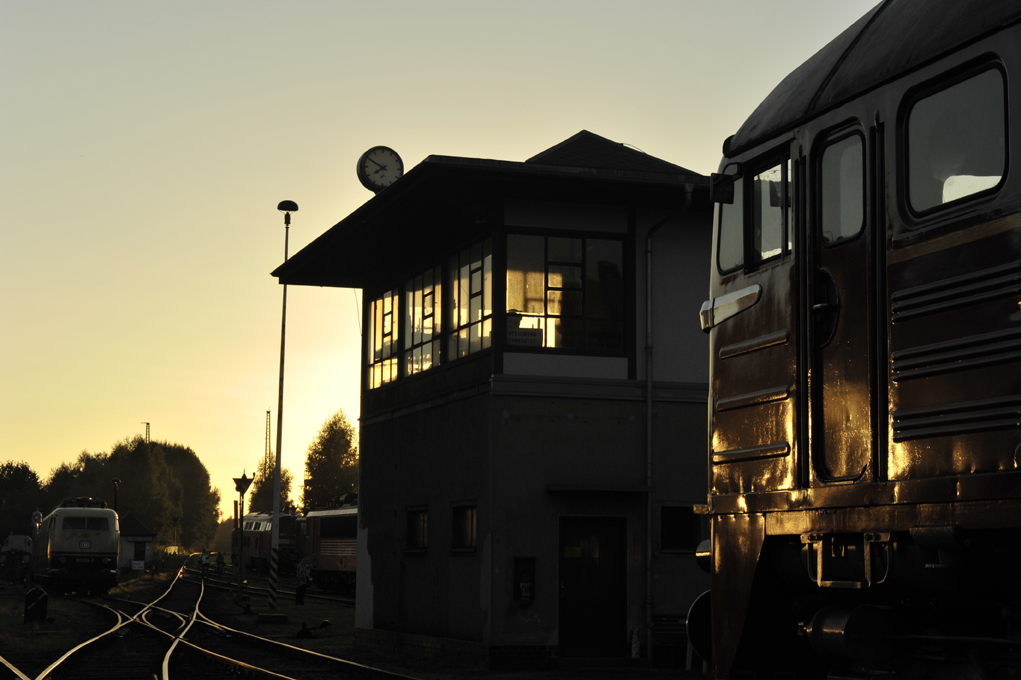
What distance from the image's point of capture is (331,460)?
412ft

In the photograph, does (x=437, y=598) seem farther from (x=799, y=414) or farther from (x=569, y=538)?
(x=799, y=414)

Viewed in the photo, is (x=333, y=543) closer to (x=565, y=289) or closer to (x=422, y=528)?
(x=422, y=528)

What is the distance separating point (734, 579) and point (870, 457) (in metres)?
1.43

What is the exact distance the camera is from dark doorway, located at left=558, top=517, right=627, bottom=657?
58.3 ft

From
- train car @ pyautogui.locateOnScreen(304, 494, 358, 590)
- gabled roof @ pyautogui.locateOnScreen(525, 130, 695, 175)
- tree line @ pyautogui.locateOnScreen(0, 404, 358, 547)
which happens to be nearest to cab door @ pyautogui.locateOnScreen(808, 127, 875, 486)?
gabled roof @ pyautogui.locateOnScreen(525, 130, 695, 175)

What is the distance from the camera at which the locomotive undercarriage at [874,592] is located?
5320mm

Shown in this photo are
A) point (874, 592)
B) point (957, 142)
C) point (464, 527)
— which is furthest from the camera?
point (464, 527)

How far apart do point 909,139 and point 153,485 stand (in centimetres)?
13101

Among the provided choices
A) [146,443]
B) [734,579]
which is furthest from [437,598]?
[146,443]

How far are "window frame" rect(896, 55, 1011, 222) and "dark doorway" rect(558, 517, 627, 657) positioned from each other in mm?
12743

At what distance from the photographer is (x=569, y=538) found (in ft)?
59.4

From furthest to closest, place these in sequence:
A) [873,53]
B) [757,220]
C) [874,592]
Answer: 1. [757,220]
2. [873,53]
3. [874,592]

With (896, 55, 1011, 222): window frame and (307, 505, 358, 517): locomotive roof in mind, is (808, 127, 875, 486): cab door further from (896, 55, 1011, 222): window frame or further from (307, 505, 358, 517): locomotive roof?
(307, 505, 358, 517): locomotive roof

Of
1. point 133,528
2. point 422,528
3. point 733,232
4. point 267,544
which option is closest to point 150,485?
point 133,528
